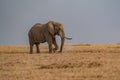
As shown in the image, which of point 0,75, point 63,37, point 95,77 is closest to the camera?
point 95,77

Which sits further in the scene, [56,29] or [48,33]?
[48,33]

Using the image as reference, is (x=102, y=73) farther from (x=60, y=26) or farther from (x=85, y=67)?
(x=60, y=26)

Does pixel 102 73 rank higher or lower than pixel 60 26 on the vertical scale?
lower

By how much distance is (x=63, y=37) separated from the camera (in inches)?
1312

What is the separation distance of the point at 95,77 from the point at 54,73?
196cm

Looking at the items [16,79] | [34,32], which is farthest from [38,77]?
[34,32]

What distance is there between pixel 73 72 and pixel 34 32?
2056cm

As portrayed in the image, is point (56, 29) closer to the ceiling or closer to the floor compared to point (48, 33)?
closer to the ceiling

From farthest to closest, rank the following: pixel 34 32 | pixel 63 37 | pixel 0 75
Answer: pixel 34 32 < pixel 63 37 < pixel 0 75

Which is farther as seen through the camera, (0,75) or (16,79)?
(0,75)

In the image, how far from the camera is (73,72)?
16.4 m

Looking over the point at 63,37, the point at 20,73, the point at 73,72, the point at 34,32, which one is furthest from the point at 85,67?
the point at 34,32

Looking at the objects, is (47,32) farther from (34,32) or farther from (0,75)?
(0,75)

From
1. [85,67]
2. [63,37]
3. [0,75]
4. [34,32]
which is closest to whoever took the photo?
[0,75]
